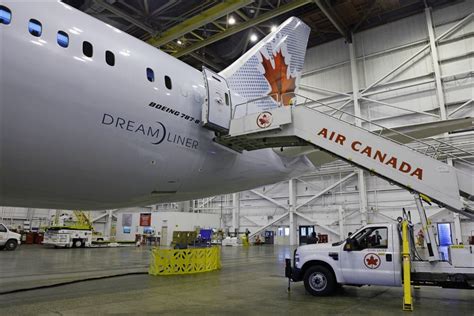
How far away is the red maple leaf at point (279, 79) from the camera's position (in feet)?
35.8

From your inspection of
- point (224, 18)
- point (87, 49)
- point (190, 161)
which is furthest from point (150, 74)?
point (224, 18)

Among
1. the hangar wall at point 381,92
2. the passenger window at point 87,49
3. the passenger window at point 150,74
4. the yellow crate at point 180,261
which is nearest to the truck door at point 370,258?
the passenger window at point 150,74

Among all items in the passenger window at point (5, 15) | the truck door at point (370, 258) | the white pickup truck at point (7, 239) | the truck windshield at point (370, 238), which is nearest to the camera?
the passenger window at point (5, 15)

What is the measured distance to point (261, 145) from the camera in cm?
860

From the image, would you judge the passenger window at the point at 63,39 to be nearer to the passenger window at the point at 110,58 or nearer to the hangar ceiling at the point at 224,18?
the passenger window at the point at 110,58

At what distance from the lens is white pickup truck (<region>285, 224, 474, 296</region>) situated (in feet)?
26.2

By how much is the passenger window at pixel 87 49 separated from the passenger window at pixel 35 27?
63 cm

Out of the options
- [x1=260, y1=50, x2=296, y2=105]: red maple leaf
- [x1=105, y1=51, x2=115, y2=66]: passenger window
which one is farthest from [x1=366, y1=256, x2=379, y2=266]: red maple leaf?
[x1=105, y1=51, x2=115, y2=66]: passenger window

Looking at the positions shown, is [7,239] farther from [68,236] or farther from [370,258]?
[370,258]

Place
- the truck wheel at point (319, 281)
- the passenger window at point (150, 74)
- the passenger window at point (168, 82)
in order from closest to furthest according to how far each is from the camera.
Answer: the passenger window at point (150, 74) → the passenger window at point (168, 82) → the truck wheel at point (319, 281)

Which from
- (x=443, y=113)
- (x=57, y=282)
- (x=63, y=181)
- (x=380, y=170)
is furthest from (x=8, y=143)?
(x=443, y=113)

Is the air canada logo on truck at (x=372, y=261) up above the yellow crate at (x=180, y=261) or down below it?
above

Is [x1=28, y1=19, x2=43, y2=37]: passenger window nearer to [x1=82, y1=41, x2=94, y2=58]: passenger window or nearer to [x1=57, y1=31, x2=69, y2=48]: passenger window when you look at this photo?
[x1=57, y1=31, x2=69, y2=48]: passenger window

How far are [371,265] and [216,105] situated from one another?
5.41 m
